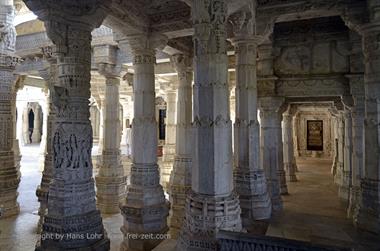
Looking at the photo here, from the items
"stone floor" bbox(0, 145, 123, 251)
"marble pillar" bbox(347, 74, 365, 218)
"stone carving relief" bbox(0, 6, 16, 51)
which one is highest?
"stone carving relief" bbox(0, 6, 16, 51)

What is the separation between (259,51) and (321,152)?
16319 millimetres

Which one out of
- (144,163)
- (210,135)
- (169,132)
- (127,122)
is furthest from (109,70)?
(127,122)

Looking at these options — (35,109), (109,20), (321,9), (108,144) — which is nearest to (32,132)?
(35,109)

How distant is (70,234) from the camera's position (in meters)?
4.29

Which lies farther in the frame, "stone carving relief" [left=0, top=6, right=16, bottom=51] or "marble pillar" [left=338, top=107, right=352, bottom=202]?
"marble pillar" [left=338, top=107, right=352, bottom=202]

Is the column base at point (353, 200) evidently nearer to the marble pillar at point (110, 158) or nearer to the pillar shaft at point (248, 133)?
the pillar shaft at point (248, 133)

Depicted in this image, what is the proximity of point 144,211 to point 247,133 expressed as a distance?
263cm

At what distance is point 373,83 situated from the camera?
15.7 ft

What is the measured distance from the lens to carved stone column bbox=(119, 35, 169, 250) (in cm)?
608

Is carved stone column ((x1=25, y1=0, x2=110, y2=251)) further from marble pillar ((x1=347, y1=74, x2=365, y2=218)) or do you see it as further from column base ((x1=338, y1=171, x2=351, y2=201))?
column base ((x1=338, y1=171, x2=351, y2=201))

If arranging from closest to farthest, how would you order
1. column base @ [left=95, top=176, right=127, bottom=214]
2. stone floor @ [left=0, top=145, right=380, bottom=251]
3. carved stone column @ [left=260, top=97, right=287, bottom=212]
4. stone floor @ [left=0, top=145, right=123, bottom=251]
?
stone floor @ [left=0, top=145, right=380, bottom=251], stone floor @ [left=0, top=145, right=123, bottom=251], carved stone column @ [left=260, top=97, right=287, bottom=212], column base @ [left=95, top=176, right=127, bottom=214]

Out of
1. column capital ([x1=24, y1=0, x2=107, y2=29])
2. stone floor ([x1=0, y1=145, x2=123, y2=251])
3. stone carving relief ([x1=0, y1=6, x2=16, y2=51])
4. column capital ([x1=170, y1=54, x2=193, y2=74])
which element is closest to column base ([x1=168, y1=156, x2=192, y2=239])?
stone floor ([x1=0, y1=145, x2=123, y2=251])

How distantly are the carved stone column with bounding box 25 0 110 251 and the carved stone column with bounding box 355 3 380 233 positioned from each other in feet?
14.2

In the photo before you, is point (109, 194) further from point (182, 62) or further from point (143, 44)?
point (143, 44)
